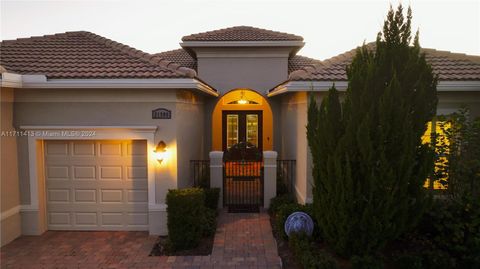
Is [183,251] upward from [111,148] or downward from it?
downward

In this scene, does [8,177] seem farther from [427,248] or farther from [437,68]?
[437,68]

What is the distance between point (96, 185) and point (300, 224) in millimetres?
5228

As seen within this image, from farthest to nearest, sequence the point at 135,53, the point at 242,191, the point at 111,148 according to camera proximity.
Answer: the point at 242,191
the point at 135,53
the point at 111,148

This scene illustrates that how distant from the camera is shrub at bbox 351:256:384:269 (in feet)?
19.8

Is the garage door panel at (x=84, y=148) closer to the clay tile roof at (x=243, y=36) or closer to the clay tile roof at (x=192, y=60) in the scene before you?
the clay tile roof at (x=243, y=36)

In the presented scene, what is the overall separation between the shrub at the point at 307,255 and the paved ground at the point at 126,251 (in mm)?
583

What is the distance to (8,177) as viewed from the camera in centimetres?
858

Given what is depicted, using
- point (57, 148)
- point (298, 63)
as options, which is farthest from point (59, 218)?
point (298, 63)

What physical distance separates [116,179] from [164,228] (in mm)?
1745

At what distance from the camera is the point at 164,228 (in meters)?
8.95

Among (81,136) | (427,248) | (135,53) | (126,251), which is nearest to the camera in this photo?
(427,248)

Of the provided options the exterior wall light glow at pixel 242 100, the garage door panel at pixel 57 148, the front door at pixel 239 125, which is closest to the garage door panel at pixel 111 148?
the garage door panel at pixel 57 148

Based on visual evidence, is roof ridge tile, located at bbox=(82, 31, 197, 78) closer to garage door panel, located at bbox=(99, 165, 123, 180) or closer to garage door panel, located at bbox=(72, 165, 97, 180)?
garage door panel, located at bbox=(99, 165, 123, 180)

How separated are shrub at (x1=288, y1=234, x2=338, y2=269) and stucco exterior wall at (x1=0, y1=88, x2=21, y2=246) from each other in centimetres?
663
